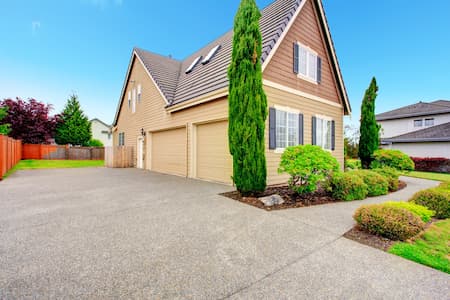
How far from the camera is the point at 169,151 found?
33.2 ft

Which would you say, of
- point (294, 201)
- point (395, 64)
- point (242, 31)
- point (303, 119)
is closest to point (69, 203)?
point (294, 201)

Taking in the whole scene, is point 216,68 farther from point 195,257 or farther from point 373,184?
point 195,257

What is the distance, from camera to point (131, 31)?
15.0 metres

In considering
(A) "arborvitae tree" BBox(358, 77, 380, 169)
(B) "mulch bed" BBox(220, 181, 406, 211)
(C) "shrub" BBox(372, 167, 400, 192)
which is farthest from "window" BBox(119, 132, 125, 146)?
(A) "arborvitae tree" BBox(358, 77, 380, 169)

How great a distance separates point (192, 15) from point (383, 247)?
1687 cm

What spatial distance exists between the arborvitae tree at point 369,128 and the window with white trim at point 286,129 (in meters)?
5.53

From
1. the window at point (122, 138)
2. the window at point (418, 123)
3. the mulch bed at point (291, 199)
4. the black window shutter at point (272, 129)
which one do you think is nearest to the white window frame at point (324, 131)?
the black window shutter at point (272, 129)

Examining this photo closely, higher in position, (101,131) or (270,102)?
(101,131)

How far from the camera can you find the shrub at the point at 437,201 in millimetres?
4012

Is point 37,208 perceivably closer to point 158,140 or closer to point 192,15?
point 158,140

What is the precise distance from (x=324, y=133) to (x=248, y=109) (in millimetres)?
6032

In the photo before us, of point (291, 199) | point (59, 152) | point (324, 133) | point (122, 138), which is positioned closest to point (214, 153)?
point (291, 199)

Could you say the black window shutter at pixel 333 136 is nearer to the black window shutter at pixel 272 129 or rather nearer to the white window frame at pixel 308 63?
the white window frame at pixel 308 63

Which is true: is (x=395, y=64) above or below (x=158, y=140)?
above
